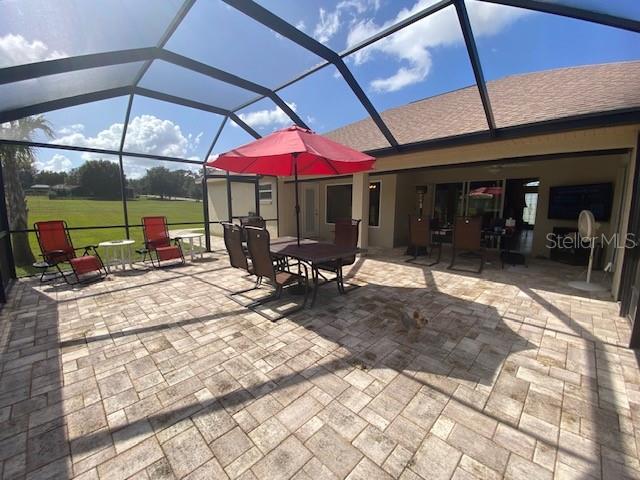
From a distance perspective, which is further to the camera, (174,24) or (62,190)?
(62,190)

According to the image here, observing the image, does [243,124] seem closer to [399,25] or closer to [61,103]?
[61,103]

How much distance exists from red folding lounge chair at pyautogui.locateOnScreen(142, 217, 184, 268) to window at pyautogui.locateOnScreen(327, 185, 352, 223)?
5.75 meters

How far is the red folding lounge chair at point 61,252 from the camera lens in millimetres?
4884

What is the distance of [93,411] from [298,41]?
4.64 meters

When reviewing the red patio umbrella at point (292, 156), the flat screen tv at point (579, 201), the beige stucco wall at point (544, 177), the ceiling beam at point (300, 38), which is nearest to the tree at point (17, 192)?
the red patio umbrella at point (292, 156)

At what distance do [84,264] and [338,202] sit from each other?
25.0 feet

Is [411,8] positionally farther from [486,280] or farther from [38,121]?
[38,121]

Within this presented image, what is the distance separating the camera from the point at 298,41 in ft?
12.5

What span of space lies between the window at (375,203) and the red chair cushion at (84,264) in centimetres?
722

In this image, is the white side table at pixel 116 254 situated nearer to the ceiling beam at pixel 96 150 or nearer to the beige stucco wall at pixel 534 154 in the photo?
the ceiling beam at pixel 96 150

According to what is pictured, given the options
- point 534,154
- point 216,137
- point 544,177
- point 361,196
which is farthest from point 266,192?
point 544,177

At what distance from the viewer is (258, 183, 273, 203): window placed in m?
10.3

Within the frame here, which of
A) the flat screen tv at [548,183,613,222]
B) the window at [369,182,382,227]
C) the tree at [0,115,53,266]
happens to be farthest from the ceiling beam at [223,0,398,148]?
the tree at [0,115,53,266]

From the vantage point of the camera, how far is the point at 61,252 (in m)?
5.05
